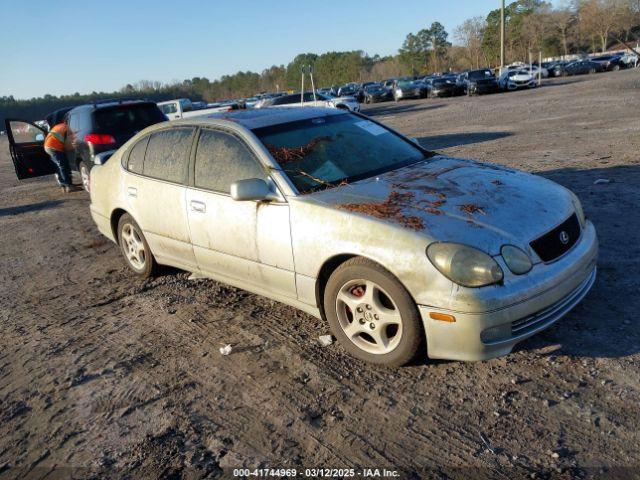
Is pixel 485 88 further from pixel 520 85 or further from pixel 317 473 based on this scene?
pixel 317 473

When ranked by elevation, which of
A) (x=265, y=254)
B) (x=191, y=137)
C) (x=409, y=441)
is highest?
(x=191, y=137)

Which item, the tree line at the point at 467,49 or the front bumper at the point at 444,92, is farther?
the tree line at the point at 467,49

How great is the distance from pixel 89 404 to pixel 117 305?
5.48 ft

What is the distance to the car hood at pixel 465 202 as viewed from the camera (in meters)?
3.12

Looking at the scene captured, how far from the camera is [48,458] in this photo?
2.85m

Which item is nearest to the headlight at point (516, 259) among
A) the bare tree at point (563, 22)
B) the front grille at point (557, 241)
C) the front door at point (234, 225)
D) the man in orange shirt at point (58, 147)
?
the front grille at point (557, 241)

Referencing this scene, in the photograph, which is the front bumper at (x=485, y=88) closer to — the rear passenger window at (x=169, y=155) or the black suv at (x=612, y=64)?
the black suv at (x=612, y=64)

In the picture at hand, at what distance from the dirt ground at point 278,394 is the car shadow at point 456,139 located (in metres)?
7.76

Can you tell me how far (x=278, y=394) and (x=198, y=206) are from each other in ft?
5.88

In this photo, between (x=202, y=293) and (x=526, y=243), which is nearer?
(x=526, y=243)

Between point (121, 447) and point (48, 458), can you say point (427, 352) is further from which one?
point (48, 458)

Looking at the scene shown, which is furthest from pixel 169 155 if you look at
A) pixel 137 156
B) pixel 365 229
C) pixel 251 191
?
pixel 365 229

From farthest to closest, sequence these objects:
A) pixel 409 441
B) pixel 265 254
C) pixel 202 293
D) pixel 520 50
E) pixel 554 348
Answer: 1. pixel 520 50
2. pixel 202 293
3. pixel 265 254
4. pixel 554 348
5. pixel 409 441

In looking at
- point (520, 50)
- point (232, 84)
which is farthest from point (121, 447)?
point (232, 84)
